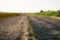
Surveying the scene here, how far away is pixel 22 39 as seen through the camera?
10.7m

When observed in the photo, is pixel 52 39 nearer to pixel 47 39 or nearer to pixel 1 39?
pixel 47 39

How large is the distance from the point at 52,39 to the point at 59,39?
0.34 m

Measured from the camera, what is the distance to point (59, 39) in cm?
1046

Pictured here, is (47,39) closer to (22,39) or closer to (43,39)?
(43,39)

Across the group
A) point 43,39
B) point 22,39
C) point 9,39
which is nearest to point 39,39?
point 43,39

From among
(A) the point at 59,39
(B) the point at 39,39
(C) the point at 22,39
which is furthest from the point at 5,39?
(A) the point at 59,39

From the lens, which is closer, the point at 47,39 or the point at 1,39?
the point at 47,39

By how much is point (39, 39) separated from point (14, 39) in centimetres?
125

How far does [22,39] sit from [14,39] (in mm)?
418

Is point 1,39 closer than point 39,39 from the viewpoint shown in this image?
No

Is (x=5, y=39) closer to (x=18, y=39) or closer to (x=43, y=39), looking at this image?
(x=18, y=39)

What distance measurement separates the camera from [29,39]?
10344mm

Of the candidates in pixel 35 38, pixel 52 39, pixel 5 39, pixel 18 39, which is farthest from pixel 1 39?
pixel 52 39

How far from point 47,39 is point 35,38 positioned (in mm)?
585
